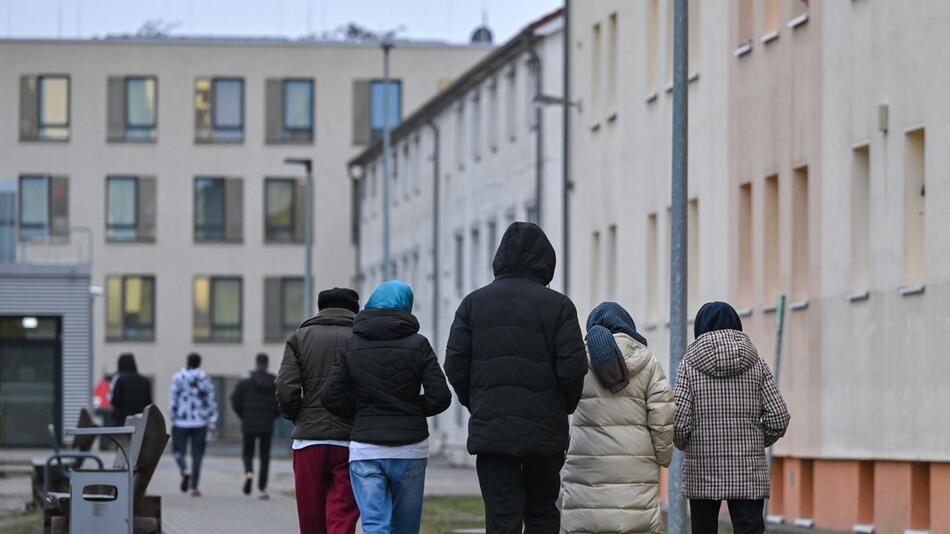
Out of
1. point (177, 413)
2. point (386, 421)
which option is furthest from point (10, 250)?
point (386, 421)

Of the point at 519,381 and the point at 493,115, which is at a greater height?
the point at 493,115

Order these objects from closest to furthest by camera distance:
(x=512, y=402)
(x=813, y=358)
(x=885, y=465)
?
(x=512, y=402), (x=885, y=465), (x=813, y=358)

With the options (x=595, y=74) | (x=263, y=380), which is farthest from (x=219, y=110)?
(x=263, y=380)

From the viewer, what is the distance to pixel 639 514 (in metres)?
11.8

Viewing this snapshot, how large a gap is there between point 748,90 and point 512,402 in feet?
62.4

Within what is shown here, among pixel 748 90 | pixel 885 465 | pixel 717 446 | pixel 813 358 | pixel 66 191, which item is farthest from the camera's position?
pixel 66 191

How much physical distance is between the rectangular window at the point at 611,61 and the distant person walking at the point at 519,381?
2747 cm

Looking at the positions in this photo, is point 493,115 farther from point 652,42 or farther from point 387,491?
point 387,491

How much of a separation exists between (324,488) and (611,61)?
26.5 m

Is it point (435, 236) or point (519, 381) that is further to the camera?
point (435, 236)

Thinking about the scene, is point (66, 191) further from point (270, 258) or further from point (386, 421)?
point (386, 421)

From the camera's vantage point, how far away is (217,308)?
77.9 meters

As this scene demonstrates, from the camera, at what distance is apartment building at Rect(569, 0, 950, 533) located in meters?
22.6

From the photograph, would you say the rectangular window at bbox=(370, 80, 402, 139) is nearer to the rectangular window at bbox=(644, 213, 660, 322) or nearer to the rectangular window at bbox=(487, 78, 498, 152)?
the rectangular window at bbox=(487, 78, 498, 152)
